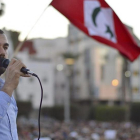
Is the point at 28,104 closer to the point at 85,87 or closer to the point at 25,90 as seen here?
the point at 25,90

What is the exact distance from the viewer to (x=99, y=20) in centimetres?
700

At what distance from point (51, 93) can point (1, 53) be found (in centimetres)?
6427

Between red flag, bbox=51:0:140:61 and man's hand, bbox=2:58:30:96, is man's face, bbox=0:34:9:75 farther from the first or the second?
red flag, bbox=51:0:140:61

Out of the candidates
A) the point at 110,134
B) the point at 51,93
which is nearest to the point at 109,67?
the point at 51,93

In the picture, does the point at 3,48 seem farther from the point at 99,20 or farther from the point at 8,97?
the point at 99,20

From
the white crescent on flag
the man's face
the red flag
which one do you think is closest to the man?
the man's face

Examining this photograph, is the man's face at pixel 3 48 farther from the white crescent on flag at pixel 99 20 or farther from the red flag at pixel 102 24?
the white crescent on flag at pixel 99 20

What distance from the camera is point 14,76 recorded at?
2.98m

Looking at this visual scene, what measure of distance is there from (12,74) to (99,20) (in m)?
4.17

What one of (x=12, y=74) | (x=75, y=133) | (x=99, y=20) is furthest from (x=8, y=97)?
(x=75, y=133)

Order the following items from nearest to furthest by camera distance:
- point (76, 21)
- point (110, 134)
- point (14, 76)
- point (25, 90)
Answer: point (14, 76), point (76, 21), point (110, 134), point (25, 90)

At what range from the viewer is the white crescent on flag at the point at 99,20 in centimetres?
691

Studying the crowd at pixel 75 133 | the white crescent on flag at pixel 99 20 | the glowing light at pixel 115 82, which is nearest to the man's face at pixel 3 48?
the white crescent on flag at pixel 99 20

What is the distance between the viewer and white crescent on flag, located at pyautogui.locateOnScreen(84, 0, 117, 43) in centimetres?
691
